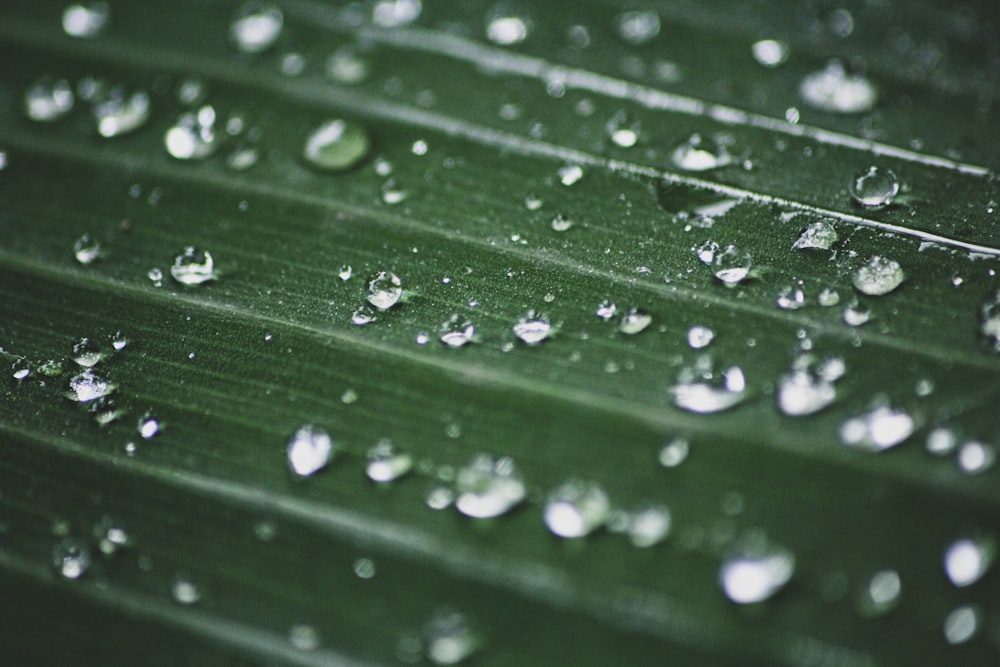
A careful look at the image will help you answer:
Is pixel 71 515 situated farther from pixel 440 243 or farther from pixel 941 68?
pixel 941 68

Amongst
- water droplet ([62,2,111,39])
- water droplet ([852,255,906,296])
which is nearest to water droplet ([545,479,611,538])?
water droplet ([852,255,906,296])

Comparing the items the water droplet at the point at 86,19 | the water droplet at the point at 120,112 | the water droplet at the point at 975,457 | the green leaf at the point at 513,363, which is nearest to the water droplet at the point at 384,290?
the green leaf at the point at 513,363

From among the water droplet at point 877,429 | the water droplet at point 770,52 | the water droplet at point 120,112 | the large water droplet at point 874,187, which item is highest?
the water droplet at point 770,52

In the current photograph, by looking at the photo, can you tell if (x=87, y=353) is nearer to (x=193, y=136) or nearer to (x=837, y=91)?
(x=193, y=136)

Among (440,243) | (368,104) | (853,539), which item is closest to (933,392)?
(853,539)

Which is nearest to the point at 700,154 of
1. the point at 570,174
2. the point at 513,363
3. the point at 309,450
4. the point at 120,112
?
the point at 570,174

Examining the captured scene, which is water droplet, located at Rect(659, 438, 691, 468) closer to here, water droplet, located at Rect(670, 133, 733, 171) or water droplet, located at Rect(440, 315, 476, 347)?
water droplet, located at Rect(440, 315, 476, 347)

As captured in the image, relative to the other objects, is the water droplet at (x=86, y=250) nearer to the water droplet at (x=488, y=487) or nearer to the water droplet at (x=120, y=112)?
the water droplet at (x=120, y=112)
